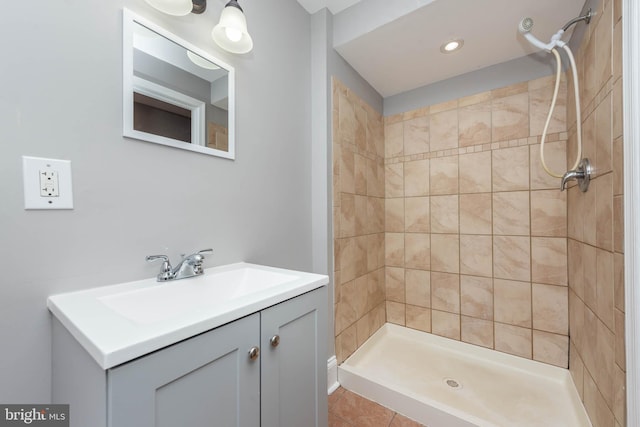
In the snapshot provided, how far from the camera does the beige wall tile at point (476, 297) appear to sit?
5.87ft

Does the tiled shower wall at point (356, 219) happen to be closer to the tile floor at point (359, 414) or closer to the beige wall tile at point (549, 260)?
the tile floor at point (359, 414)

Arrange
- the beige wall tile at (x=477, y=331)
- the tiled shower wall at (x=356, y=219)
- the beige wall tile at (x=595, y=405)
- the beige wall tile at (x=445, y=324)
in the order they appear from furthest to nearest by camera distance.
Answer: the beige wall tile at (x=445, y=324), the beige wall tile at (x=477, y=331), the tiled shower wall at (x=356, y=219), the beige wall tile at (x=595, y=405)

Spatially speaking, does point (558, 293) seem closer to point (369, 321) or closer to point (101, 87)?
point (369, 321)

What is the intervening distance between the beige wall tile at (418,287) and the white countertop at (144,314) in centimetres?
143

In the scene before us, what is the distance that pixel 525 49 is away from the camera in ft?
5.26

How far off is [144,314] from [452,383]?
69.6 inches

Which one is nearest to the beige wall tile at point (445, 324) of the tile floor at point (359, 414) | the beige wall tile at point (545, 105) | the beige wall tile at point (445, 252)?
the beige wall tile at point (445, 252)

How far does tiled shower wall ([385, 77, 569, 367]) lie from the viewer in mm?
1602

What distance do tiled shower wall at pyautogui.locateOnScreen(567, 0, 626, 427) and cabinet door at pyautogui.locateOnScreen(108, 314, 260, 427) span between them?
1.25 metres

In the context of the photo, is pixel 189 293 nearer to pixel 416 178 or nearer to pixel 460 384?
pixel 460 384

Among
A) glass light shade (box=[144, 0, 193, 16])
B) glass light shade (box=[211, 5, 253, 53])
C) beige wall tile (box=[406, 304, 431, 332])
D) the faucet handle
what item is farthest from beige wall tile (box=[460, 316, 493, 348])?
glass light shade (box=[144, 0, 193, 16])

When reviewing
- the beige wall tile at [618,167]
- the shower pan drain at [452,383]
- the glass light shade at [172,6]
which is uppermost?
the glass light shade at [172,6]

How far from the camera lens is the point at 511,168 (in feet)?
5.63

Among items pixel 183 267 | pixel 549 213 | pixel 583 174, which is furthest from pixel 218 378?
pixel 549 213
